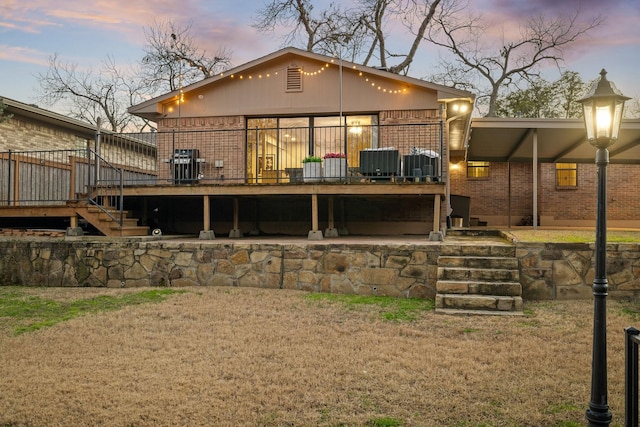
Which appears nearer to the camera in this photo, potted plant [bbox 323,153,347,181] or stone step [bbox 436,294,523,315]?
stone step [bbox 436,294,523,315]

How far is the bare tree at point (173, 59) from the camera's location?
2353cm

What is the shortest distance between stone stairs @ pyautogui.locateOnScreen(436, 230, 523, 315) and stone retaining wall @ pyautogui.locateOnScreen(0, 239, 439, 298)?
399mm

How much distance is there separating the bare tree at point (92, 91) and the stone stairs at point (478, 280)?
22827 millimetres

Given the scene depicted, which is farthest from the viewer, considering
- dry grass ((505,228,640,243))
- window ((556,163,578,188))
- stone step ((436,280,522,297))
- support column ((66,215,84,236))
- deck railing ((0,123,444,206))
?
window ((556,163,578,188))

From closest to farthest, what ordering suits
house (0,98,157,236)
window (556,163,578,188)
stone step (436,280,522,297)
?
1. stone step (436,280,522,297)
2. house (0,98,157,236)
3. window (556,163,578,188)

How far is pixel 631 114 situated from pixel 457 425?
981 inches

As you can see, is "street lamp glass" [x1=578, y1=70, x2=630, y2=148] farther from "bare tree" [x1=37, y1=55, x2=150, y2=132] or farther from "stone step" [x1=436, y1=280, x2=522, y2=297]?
"bare tree" [x1=37, y1=55, x2=150, y2=132]

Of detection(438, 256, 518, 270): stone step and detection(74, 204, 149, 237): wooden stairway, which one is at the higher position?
detection(74, 204, 149, 237): wooden stairway

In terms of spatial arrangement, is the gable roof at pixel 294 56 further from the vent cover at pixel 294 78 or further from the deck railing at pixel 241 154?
the deck railing at pixel 241 154

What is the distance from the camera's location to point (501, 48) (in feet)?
75.8

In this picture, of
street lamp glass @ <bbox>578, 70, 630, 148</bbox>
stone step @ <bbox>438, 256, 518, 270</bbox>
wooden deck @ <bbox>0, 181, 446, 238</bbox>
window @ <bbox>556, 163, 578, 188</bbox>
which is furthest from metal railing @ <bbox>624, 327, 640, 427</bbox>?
window @ <bbox>556, 163, 578, 188</bbox>

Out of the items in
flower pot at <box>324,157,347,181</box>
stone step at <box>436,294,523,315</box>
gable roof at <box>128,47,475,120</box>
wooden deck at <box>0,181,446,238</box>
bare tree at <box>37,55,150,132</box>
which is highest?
bare tree at <box>37,55,150,132</box>

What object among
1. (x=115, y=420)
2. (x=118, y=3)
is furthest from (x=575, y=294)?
(x=118, y=3)

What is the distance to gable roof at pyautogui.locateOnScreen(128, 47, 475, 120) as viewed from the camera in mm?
9578
